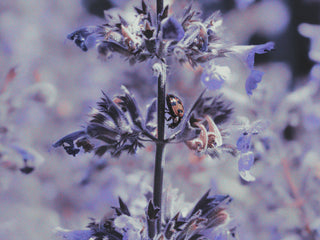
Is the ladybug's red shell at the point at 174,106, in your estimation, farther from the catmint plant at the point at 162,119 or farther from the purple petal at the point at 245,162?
the purple petal at the point at 245,162

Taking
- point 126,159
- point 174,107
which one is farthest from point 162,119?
point 126,159

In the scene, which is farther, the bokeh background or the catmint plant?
the bokeh background

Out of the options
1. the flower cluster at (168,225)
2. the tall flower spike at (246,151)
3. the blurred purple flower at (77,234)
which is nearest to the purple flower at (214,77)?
the tall flower spike at (246,151)

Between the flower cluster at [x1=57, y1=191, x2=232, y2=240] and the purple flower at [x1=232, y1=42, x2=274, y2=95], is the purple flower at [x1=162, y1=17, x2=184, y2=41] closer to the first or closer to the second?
the purple flower at [x1=232, y1=42, x2=274, y2=95]

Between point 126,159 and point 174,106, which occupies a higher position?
point 126,159

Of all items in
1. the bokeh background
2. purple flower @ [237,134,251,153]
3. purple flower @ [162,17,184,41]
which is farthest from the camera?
the bokeh background

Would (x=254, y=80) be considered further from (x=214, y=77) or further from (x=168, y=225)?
(x=168, y=225)

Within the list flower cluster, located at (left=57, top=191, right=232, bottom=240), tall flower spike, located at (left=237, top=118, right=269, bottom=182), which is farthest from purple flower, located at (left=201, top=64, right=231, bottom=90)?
flower cluster, located at (left=57, top=191, right=232, bottom=240)

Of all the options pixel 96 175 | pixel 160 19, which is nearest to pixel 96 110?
pixel 160 19
